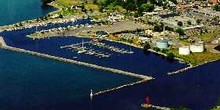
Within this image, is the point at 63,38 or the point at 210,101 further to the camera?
the point at 63,38

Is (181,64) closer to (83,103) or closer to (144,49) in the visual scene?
(144,49)

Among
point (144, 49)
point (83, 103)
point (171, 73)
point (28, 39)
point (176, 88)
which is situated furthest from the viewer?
point (28, 39)

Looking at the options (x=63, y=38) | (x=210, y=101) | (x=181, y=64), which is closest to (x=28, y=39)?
(x=63, y=38)

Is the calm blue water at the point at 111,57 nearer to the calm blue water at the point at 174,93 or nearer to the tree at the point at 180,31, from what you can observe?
the calm blue water at the point at 174,93

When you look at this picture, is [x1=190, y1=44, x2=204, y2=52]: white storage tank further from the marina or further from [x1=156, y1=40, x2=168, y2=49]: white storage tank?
[x1=156, y1=40, x2=168, y2=49]: white storage tank

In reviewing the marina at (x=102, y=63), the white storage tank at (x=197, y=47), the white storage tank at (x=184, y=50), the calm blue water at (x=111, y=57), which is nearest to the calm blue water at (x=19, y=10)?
the marina at (x=102, y=63)

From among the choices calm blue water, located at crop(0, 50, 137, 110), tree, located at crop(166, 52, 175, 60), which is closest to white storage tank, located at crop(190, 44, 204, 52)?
tree, located at crop(166, 52, 175, 60)
